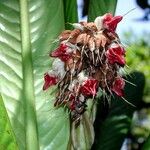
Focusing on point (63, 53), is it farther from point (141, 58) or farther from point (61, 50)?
point (141, 58)

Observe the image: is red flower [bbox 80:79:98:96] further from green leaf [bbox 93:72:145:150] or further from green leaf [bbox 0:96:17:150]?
green leaf [bbox 93:72:145:150]

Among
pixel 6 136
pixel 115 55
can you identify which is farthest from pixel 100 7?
pixel 6 136

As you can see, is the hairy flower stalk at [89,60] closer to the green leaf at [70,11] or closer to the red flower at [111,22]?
the red flower at [111,22]

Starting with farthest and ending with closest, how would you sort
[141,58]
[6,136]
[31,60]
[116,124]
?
[141,58] → [116,124] → [31,60] → [6,136]

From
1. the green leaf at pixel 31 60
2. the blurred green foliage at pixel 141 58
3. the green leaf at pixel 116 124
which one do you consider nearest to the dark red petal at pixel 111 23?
the green leaf at pixel 31 60

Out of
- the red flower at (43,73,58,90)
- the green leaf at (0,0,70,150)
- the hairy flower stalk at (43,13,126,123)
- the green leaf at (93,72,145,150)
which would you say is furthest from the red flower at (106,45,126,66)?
the green leaf at (93,72,145,150)

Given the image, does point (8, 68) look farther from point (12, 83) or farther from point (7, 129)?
point (7, 129)
